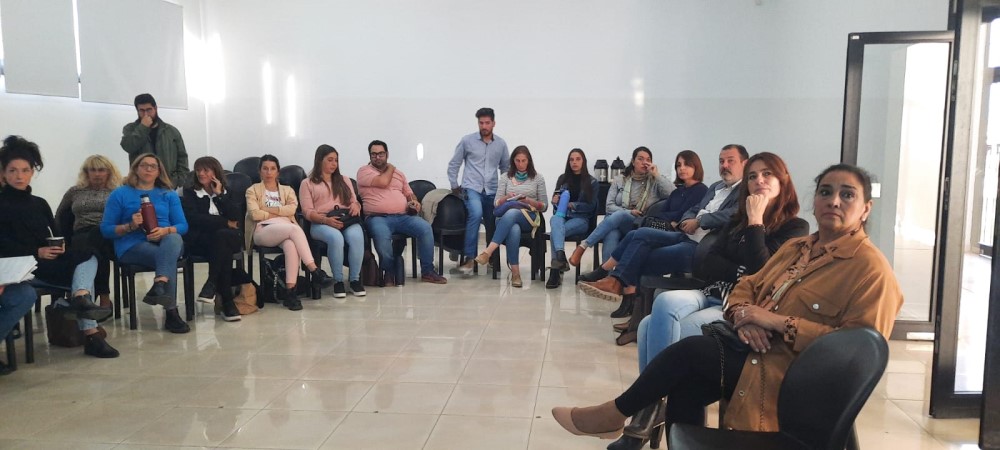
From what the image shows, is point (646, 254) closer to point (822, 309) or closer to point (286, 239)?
point (822, 309)

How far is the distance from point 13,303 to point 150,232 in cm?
95

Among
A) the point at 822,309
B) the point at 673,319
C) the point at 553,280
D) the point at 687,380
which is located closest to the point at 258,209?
the point at 553,280

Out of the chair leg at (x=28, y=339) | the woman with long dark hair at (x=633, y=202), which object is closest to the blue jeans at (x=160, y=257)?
the chair leg at (x=28, y=339)

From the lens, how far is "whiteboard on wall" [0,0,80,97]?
220 inches

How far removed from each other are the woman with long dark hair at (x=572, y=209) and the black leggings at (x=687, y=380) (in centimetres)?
336

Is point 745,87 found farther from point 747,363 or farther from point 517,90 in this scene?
point 747,363

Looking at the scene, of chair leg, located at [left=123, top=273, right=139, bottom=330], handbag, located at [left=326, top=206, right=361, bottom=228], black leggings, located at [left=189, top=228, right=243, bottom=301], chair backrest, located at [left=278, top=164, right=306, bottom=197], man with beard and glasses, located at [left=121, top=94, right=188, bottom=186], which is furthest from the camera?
chair backrest, located at [left=278, top=164, right=306, bottom=197]

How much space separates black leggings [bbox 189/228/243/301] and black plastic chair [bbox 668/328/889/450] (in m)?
3.55

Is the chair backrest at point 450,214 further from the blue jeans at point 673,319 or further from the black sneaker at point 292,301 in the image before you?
the blue jeans at point 673,319

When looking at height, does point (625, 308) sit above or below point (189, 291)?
below

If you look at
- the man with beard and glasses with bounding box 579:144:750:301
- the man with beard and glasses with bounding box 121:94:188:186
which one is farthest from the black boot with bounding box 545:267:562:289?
the man with beard and glasses with bounding box 121:94:188:186

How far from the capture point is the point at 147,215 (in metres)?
4.09

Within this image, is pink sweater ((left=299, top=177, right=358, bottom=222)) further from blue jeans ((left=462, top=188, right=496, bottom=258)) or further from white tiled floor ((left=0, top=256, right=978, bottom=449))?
blue jeans ((left=462, top=188, right=496, bottom=258))

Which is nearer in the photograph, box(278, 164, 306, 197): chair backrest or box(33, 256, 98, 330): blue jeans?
box(33, 256, 98, 330): blue jeans
